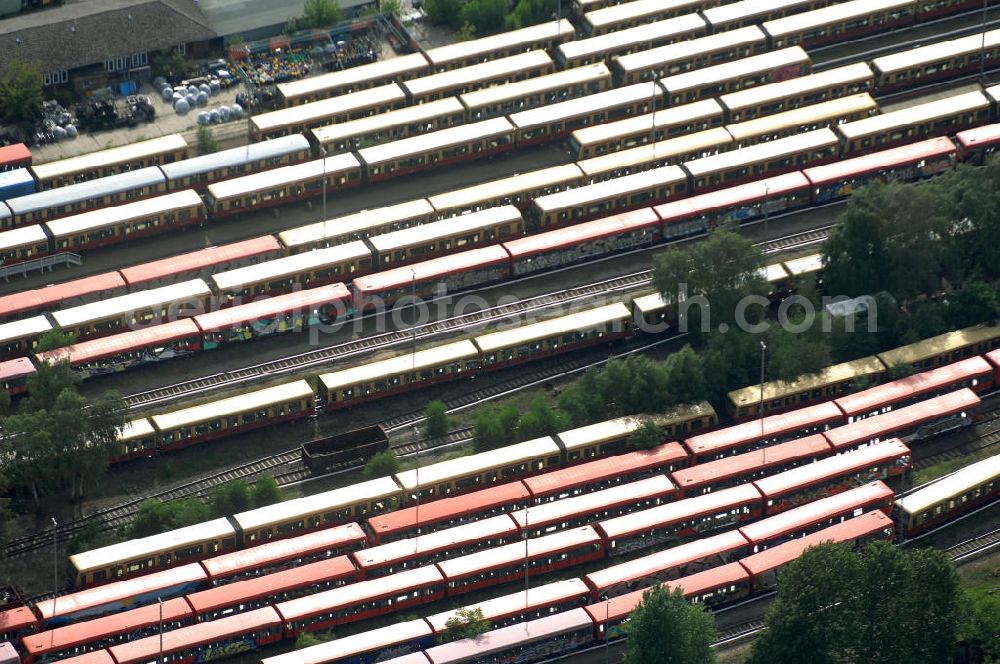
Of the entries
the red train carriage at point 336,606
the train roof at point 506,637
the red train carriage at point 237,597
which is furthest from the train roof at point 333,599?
the train roof at point 506,637

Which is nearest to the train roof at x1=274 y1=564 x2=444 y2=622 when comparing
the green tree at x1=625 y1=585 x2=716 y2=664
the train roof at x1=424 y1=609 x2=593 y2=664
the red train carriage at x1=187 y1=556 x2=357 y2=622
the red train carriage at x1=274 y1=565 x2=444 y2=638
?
the red train carriage at x1=274 y1=565 x2=444 y2=638

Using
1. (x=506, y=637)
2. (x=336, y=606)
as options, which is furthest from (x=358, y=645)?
(x=506, y=637)

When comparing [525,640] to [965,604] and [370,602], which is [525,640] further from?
[965,604]

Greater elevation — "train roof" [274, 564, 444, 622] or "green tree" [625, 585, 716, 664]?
"train roof" [274, 564, 444, 622]

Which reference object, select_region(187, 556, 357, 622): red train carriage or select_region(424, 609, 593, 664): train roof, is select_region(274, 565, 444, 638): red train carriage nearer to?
select_region(187, 556, 357, 622): red train carriage

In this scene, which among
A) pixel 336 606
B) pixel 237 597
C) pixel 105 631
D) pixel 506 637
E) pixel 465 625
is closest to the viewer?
pixel 105 631

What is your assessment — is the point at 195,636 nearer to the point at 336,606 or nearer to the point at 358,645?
the point at 336,606
